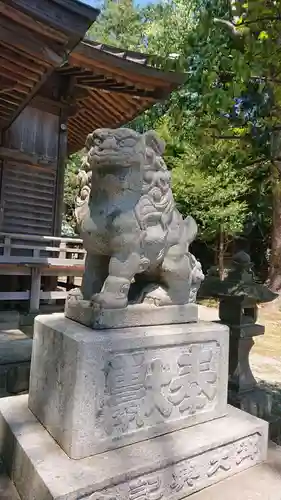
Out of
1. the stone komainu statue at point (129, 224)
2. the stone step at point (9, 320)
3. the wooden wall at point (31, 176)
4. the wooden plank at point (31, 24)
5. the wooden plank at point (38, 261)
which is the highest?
the wooden plank at point (31, 24)

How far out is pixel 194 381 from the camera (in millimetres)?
2141

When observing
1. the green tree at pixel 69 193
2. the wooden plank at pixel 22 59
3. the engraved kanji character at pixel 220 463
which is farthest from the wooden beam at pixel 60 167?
the green tree at pixel 69 193

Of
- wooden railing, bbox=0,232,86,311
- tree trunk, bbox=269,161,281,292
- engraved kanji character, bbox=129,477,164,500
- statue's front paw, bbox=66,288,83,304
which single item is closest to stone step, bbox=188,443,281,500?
engraved kanji character, bbox=129,477,164,500

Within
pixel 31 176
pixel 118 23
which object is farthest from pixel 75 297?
pixel 118 23

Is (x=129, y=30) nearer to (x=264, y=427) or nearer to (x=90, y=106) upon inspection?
(x=90, y=106)

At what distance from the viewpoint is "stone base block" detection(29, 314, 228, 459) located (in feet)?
5.67

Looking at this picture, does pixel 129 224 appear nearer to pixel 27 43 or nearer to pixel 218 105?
pixel 218 105

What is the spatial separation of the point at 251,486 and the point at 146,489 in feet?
2.15

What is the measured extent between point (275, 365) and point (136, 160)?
571 centimetres

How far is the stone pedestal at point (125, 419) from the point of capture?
168 centimetres

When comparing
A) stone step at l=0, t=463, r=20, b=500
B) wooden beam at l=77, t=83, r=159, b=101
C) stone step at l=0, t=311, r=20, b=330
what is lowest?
stone step at l=0, t=463, r=20, b=500

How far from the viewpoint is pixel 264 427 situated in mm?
2268

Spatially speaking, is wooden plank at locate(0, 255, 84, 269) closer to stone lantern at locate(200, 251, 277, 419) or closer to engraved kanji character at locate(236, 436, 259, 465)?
stone lantern at locate(200, 251, 277, 419)

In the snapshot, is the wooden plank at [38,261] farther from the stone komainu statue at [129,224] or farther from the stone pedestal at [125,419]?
the stone komainu statue at [129,224]
